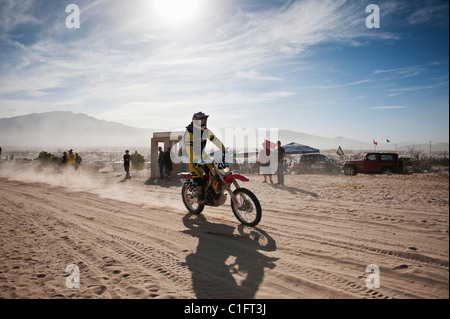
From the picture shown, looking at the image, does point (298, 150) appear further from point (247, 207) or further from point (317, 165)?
point (247, 207)

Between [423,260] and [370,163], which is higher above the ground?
[370,163]

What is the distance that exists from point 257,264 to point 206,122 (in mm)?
3302

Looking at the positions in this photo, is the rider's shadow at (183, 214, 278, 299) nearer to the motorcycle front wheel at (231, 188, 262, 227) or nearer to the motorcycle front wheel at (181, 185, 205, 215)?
the motorcycle front wheel at (231, 188, 262, 227)

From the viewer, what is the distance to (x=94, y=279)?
3.18 m

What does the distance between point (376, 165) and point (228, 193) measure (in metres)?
16.6

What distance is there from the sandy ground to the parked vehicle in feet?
43.7

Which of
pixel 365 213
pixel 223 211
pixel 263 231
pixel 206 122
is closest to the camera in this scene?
pixel 263 231

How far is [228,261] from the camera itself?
376cm

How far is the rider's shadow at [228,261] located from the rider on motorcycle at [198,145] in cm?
121

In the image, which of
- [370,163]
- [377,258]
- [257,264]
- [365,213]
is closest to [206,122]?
[257,264]
